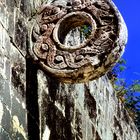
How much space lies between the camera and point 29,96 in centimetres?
552

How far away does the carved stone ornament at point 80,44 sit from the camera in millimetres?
5625

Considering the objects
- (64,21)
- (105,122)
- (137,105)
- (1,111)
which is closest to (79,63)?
(64,21)

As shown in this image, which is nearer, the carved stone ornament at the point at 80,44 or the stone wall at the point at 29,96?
the stone wall at the point at 29,96

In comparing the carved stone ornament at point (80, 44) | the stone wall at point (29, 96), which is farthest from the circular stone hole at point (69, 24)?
the stone wall at point (29, 96)

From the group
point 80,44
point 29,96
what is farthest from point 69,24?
point 29,96

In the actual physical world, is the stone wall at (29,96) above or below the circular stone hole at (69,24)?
below

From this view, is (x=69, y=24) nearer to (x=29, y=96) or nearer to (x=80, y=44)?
(x=80, y=44)

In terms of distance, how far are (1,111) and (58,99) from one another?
1.64 metres

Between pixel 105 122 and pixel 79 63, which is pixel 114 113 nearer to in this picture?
pixel 105 122

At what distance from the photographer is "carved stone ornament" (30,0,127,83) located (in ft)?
18.5

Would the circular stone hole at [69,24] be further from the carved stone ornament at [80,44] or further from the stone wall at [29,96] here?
the stone wall at [29,96]

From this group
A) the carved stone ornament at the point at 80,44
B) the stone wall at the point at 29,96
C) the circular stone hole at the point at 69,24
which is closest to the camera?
the stone wall at the point at 29,96

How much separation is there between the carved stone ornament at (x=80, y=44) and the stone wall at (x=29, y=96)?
0.41 ft

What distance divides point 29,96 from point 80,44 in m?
0.67
